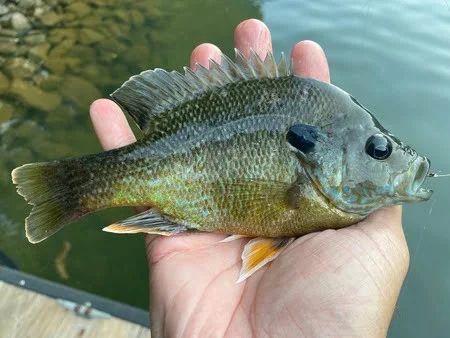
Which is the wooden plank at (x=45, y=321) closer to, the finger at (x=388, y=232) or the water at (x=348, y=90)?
the water at (x=348, y=90)

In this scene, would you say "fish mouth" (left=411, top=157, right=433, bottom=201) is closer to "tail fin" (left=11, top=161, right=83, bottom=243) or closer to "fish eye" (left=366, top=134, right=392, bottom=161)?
"fish eye" (left=366, top=134, right=392, bottom=161)

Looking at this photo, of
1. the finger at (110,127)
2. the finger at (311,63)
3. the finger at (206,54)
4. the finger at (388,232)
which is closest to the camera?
the finger at (388,232)

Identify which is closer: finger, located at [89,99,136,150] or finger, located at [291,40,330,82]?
finger, located at [89,99,136,150]

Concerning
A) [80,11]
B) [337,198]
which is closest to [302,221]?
[337,198]

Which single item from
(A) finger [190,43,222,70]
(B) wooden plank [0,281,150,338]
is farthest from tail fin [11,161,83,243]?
(A) finger [190,43,222,70]

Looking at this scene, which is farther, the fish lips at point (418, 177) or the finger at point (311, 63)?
the finger at point (311, 63)

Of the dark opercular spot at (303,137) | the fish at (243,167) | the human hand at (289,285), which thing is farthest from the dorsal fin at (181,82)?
the human hand at (289,285)

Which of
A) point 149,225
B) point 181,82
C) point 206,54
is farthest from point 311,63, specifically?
point 149,225

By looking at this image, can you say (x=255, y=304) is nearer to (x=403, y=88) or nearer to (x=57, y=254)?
(x=57, y=254)
